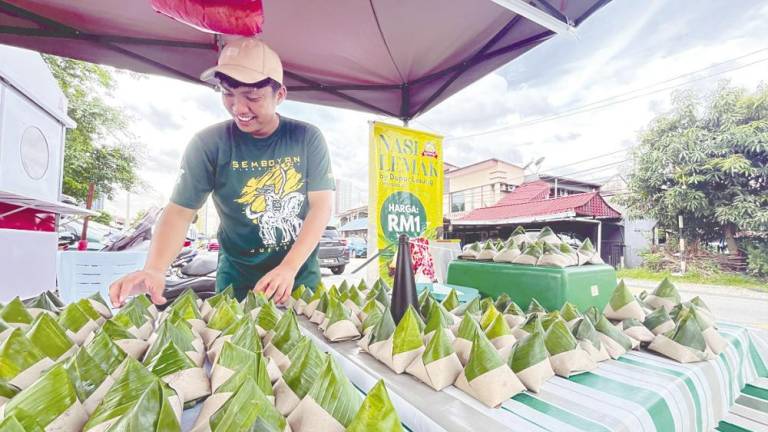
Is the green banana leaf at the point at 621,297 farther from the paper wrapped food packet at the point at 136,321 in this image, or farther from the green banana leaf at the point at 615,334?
the paper wrapped food packet at the point at 136,321

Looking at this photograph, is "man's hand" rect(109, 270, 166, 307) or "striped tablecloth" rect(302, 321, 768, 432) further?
"man's hand" rect(109, 270, 166, 307)

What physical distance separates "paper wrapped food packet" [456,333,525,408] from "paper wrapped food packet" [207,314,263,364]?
41 centimetres

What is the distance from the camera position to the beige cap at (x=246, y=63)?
133 cm

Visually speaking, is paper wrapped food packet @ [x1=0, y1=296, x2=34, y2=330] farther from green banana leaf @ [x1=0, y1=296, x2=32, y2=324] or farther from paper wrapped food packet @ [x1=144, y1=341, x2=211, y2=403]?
paper wrapped food packet @ [x1=144, y1=341, x2=211, y2=403]

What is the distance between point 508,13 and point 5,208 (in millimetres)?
3946

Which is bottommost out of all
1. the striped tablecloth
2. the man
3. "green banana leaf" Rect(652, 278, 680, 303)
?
the striped tablecloth

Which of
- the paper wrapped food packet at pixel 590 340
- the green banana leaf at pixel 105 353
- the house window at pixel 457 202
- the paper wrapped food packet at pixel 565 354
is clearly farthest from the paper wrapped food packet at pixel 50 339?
the house window at pixel 457 202

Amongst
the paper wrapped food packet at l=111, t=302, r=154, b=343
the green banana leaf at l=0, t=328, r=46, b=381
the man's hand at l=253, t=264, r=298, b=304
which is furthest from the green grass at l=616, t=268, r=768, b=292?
the green banana leaf at l=0, t=328, r=46, b=381

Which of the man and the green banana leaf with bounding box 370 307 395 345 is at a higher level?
the man

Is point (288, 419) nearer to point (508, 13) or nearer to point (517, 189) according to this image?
point (508, 13)

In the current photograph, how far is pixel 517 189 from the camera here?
1711 cm

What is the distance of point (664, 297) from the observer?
1.12 metres

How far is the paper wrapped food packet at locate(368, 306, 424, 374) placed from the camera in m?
0.72

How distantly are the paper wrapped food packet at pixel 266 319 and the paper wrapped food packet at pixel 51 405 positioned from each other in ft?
1.32
